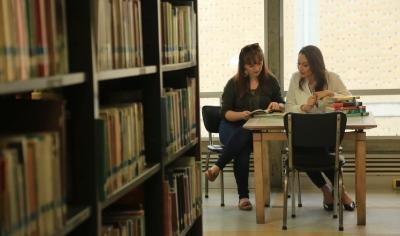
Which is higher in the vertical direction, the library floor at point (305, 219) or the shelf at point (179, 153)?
the shelf at point (179, 153)

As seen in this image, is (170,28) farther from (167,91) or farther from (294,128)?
(294,128)

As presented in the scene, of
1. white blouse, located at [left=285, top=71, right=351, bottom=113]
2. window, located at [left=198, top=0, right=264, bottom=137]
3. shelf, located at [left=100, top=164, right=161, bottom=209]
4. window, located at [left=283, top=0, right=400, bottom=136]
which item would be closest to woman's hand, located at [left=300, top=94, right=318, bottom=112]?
white blouse, located at [left=285, top=71, right=351, bottom=113]

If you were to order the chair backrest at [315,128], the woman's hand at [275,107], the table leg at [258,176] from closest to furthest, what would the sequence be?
1. the chair backrest at [315,128]
2. the table leg at [258,176]
3. the woman's hand at [275,107]

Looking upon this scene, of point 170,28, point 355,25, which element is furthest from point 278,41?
point 170,28

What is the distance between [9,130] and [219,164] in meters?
3.60

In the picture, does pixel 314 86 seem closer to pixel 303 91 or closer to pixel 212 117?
pixel 303 91

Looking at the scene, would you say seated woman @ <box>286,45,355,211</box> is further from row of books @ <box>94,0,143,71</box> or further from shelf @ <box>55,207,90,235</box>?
shelf @ <box>55,207,90,235</box>

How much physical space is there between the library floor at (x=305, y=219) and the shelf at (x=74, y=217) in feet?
8.98

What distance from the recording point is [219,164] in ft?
16.8

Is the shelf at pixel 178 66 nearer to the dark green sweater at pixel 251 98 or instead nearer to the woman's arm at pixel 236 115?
the woman's arm at pixel 236 115

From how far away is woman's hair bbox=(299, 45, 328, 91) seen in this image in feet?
16.1

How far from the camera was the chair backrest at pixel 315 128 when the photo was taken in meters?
4.27

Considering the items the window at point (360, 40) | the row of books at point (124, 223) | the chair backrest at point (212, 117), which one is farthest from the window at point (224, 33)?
the row of books at point (124, 223)

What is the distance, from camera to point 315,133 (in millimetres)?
4320
